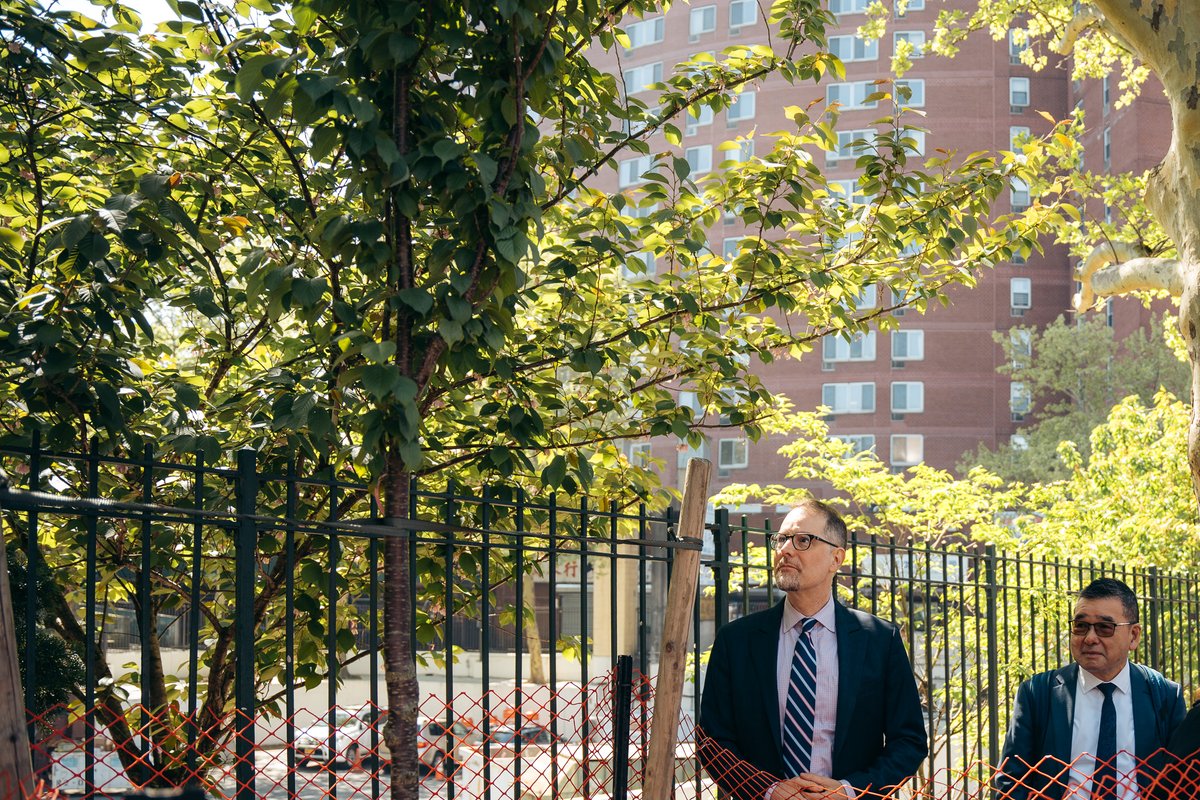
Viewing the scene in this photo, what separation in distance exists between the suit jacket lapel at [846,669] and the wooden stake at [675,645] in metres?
0.59

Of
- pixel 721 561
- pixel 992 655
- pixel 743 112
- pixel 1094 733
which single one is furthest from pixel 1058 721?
pixel 743 112

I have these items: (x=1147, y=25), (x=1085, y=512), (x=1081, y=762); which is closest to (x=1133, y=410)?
(x=1085, y=512)

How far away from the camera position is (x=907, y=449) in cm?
5731

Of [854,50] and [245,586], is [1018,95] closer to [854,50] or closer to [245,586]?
[854,50]

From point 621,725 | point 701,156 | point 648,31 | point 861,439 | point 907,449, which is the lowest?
point 907,449

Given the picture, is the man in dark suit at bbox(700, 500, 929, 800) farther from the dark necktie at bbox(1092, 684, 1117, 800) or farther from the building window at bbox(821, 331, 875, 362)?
the building window at bbox(821, 331, 875, 362)

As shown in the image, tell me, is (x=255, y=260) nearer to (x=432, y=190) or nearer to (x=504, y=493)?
(x=432, y=190)

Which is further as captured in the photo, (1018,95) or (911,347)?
(1018,95)

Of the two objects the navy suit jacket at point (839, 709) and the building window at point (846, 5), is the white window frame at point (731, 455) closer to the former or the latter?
the building window at point (846, 5)

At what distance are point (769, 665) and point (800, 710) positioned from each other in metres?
0.20

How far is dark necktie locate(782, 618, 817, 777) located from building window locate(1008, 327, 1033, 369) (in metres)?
53.3

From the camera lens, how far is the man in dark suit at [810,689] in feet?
15.8

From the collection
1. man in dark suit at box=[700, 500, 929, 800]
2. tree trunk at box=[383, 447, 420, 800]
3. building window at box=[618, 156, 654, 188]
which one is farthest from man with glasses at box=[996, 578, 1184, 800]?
building window at box=[618, 156, 654, 188]

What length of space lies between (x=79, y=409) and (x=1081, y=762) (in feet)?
14.1
